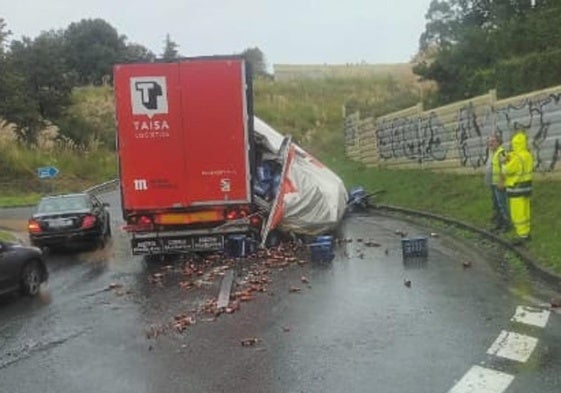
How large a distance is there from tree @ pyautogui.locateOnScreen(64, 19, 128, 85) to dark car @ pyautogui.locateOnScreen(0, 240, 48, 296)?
67.4 meters

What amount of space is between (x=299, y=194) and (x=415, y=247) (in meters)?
4.17

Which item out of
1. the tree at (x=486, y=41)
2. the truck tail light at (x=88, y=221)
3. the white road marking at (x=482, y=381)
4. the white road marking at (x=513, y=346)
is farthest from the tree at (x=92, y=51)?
the white road marking at (x=482, y=381)

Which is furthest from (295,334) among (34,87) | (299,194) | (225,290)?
(34,87)

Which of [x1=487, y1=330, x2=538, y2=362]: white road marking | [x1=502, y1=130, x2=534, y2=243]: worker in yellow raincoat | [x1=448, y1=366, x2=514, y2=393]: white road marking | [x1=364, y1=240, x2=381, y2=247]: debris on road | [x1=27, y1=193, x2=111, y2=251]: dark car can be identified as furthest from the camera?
[x1=27, y1=193, x2=111, y2=251]: dark car

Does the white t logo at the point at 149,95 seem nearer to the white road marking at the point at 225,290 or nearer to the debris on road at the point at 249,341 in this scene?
the white road marking at the point at 225,290

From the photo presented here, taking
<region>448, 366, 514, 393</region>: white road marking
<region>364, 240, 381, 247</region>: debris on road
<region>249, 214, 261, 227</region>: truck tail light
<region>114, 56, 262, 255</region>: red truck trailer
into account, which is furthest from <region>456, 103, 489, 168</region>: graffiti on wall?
<region>448, 366, 514, 393</region>: white road marking

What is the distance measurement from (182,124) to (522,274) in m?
6.46

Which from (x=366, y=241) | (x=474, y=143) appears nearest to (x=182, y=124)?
(x=366, y=241)

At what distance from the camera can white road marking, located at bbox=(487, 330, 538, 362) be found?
734 centimetres

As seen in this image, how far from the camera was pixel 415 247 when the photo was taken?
44.5ft

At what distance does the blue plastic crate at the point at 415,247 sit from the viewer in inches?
533

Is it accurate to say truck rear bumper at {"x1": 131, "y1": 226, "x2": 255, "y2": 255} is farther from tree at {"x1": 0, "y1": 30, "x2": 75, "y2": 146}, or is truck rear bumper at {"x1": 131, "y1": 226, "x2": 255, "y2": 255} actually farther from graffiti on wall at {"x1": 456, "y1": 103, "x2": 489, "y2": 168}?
tree at {"x1": 0, "y1": 30, "x2": 75, "y2": 146}

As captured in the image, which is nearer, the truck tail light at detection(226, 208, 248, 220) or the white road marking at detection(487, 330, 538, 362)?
the white road marking at detection(487, 330, 538, 362)

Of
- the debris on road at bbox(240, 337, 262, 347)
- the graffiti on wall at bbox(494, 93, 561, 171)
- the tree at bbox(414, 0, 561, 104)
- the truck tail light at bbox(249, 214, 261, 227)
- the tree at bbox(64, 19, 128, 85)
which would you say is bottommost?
the debris on road at bbox(240, 337, 262, 347)
